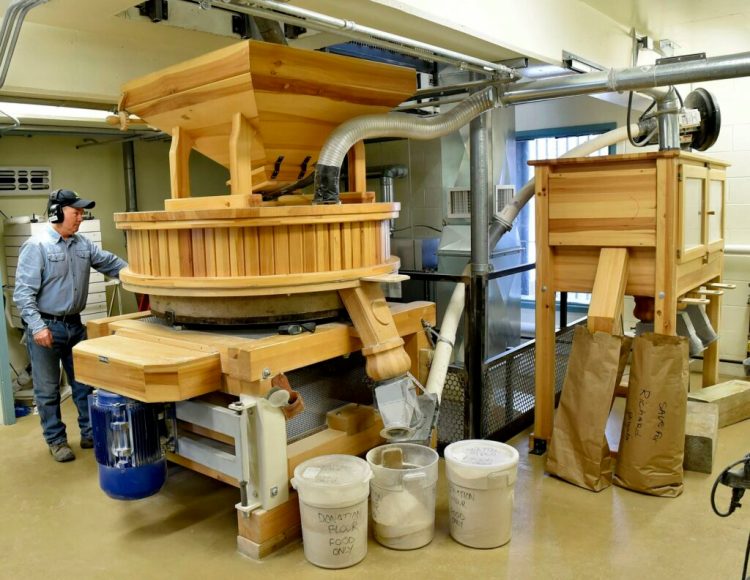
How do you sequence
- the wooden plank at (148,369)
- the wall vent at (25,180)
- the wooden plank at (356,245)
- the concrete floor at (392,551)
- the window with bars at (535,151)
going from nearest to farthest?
the wooden plank at (148,369) < the concrete floor at (392,551) < the wooden plank at (356,245) < the wall vent at (25,180) < the window with bars at (535,151)

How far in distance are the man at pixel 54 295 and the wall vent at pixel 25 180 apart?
1.68 meters

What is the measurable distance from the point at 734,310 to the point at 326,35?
3822 mm

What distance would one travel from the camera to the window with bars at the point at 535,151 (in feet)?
19.1

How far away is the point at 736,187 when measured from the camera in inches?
193

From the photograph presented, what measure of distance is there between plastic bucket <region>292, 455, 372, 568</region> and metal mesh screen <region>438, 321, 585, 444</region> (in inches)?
45.0

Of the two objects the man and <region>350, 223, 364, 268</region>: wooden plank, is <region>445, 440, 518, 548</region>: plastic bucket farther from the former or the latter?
the man

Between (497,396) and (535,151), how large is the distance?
3.30m

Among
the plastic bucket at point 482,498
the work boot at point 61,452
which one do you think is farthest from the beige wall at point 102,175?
the plastic bucket at point 482,498

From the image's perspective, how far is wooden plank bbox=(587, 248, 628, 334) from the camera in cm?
303

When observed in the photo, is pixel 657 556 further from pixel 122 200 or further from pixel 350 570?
pixel 122 200

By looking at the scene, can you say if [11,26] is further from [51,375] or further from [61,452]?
[61,452]

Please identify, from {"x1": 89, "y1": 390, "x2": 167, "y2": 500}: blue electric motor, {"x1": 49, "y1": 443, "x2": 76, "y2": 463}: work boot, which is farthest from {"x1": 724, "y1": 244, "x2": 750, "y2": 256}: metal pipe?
{"x1": 49, "y1": 443, "x2": 76, "y2": 463}: work boot

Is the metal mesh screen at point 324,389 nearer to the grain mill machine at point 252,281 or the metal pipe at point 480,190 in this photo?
the grain mill machine at point 252,281

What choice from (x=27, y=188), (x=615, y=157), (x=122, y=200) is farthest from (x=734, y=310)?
(x=27, y=188)
